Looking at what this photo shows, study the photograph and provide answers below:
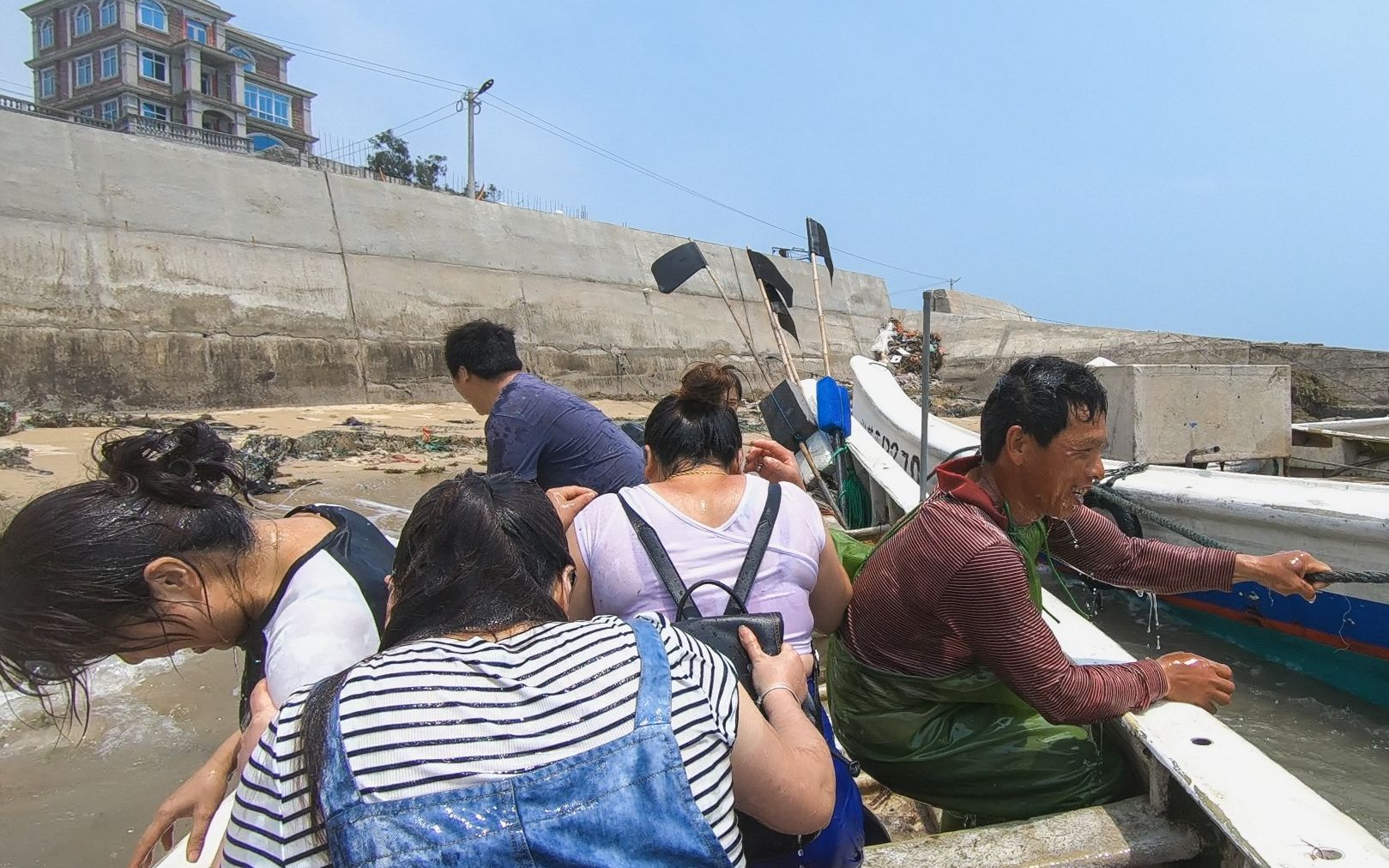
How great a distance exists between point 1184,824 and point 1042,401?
85 cm

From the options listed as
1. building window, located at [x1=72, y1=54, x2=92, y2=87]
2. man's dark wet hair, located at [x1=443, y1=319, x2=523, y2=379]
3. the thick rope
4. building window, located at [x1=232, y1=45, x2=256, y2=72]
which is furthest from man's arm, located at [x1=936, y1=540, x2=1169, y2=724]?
building window, located at [x1=72, y1=54, x2=92, y2=87]

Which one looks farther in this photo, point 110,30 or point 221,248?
point 110,30

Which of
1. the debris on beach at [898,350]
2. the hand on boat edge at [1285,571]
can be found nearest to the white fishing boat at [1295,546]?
the hand on boat edge at [1285,571]

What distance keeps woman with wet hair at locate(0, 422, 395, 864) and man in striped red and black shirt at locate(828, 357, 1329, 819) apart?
107cm

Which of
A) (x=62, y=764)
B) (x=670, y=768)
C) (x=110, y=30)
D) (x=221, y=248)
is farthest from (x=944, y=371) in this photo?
(x=110, y=30)

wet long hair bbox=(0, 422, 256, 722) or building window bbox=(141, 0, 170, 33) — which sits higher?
building window bbox=(141, 0, 170, 33)

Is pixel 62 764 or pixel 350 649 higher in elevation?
pixel 350 649

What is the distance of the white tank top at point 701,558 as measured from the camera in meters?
1.77

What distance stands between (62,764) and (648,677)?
310cm

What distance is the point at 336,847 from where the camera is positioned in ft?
2.75

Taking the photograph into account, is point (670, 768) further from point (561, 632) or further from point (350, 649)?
point (350, 649)

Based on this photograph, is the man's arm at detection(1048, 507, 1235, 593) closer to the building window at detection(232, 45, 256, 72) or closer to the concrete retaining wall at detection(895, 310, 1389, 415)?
the concrete retaining wall at detection(895, 310, 1389, 415)

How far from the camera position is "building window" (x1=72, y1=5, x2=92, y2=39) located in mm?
41812

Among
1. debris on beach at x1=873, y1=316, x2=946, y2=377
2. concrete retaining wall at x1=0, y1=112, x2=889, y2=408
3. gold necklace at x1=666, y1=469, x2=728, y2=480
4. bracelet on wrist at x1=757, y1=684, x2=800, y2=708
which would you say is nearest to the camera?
bracelet on wrist at x1=757, y1=684, x2=800, y2=708
